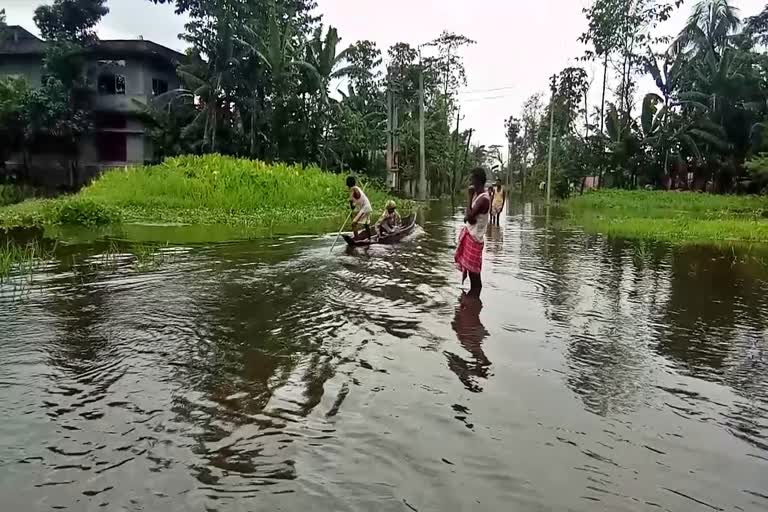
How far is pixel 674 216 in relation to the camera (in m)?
24.8

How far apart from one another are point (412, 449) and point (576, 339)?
3416mm

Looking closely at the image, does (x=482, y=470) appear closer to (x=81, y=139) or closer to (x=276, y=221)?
(x=276, y=221)

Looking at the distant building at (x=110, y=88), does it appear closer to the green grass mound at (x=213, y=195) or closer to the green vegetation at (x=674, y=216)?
the green grass mound at (x=213, y=195)

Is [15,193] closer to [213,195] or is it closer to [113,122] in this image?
[113,122]

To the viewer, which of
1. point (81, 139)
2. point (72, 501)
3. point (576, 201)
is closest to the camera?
point (72, 501)

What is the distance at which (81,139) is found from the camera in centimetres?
3375

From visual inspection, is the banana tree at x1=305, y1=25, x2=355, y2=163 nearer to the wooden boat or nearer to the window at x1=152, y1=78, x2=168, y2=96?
the window at x1=152, y1=78, x2=168, y2=96

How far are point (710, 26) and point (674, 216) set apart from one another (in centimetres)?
1559

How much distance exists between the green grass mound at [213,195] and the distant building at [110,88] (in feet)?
35.6

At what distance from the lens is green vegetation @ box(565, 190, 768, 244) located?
58.4ft

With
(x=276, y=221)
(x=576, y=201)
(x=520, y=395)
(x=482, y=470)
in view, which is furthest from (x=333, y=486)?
(x=576, y=201)

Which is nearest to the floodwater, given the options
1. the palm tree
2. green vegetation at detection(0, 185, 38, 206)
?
green vegetation at detection(0, 185, 38, 206)

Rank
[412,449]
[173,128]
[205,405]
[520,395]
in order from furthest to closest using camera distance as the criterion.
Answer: [173,128] < [520,395] < [205,405] < [412,449]

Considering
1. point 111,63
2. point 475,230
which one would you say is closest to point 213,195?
point 475,230
